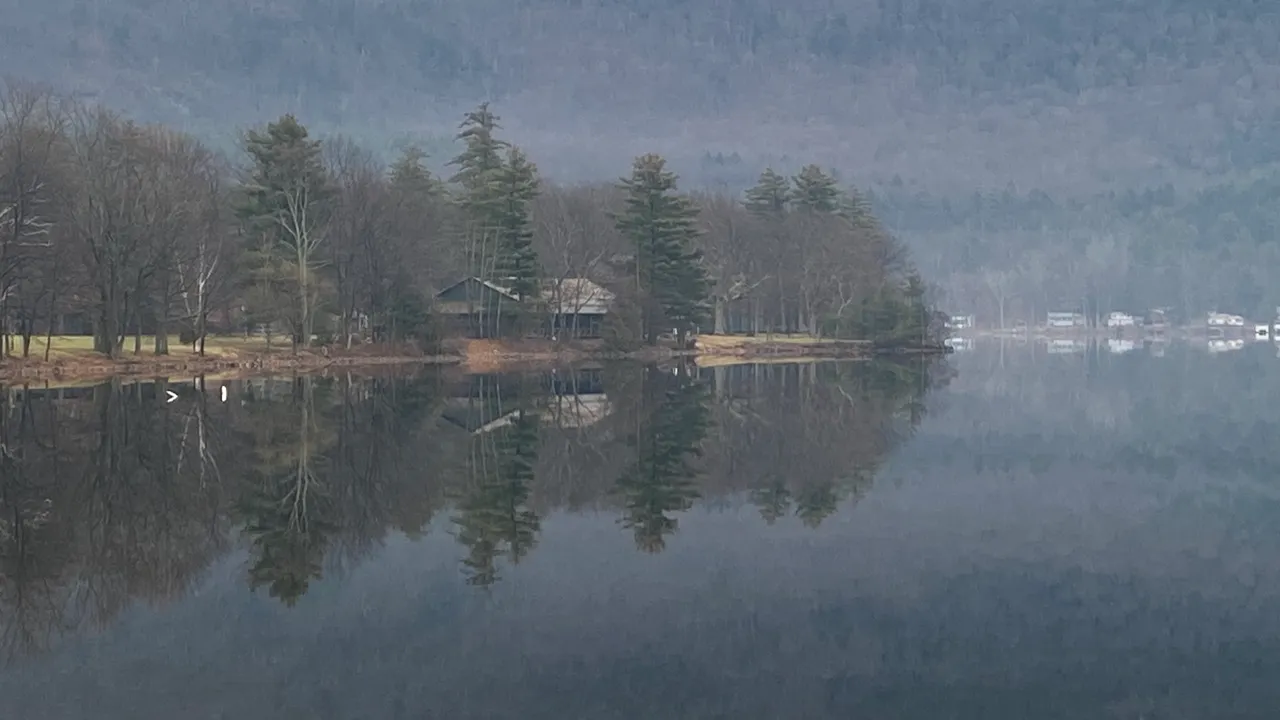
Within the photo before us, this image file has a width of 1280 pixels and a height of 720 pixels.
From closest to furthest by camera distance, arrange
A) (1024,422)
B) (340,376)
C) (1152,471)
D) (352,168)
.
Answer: (1152,471) < (1024,422) < (340,376) < (352,168)

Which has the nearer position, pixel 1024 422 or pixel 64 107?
pixel 1024 422

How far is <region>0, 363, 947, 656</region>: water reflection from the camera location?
15742mm

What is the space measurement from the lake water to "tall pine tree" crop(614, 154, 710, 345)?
2155 inches

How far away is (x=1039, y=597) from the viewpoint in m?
14.6

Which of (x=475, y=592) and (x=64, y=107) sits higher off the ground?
(x=64, y=107)

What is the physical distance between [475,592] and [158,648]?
12.9 feet

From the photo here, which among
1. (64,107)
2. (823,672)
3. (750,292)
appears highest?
(64,107)

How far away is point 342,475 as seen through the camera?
23672 millimetres

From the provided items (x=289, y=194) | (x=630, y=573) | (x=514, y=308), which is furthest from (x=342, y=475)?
(x=514, y=308)

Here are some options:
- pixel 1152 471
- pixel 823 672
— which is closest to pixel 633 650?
pixel 823 672

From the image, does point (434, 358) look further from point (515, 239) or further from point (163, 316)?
point (163, 316)

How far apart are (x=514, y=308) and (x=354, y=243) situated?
12366mm

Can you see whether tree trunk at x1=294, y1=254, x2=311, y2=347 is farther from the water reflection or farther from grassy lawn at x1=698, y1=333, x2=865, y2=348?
grassy lawn at x1=698, y1=333, x2=865, y2=348

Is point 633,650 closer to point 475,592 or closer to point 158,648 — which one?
point 475,592
